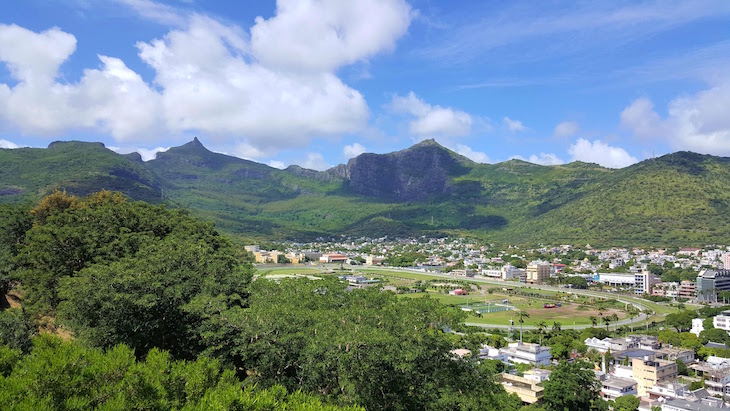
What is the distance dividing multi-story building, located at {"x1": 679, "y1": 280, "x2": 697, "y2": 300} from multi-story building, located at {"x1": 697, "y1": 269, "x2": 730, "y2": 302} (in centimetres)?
272

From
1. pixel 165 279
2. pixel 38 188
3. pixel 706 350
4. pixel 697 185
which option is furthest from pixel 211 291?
pixel 697 185

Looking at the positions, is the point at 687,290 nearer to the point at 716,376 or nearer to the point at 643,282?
A: the point at 643,282

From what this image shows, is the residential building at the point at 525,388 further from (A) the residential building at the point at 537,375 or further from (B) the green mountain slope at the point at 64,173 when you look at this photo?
(B) the green mountain slope at the point at 64,173

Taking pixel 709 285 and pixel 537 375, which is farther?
pixel 709 285

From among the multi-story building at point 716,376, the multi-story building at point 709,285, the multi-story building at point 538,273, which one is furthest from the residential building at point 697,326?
the multi-story building at point 538,273

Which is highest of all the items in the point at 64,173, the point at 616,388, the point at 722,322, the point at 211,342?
the point at 64,173

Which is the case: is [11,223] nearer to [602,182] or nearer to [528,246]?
[528,246]

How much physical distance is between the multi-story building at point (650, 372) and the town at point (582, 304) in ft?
0.25

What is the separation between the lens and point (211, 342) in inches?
622

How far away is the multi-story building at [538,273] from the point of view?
320 ft

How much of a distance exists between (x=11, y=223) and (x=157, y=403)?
30634 millimetres

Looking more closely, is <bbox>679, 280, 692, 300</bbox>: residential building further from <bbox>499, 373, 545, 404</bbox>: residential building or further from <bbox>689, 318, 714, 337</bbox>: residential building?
<bbox>499, 373, 545, 404</bbox>: residential building

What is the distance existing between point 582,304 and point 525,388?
45.5m

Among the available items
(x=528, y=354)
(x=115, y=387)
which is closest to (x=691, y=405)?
(x=528, y=354)
